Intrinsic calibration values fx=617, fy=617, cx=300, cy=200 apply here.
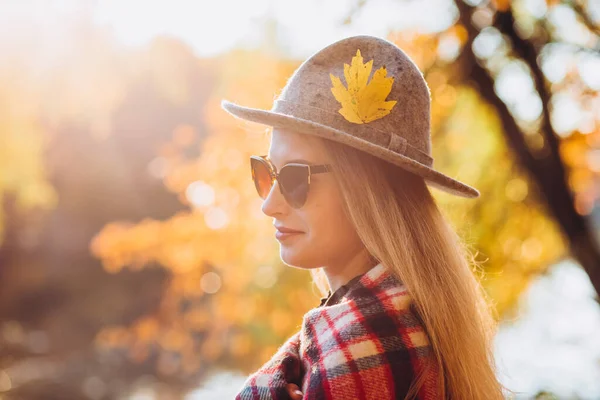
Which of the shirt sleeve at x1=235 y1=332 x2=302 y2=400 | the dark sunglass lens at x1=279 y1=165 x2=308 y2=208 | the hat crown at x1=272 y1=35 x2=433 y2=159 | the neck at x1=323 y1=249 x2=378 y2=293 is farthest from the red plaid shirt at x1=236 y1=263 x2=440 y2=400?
the hat crown at x1=272 y1=35 x2=433 y2=159

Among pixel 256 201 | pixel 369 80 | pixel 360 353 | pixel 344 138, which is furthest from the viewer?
pixel 256 201

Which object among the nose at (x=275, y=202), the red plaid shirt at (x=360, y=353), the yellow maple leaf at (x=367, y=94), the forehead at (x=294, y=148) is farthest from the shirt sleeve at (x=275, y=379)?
the yellow maple leaf at (x=367, y=94)

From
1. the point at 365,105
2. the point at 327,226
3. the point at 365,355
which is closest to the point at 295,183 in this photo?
the point at 327,226

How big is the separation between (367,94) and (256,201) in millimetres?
3268

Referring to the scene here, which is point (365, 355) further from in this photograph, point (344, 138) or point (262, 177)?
point (262, 177)

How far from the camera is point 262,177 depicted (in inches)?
70.5

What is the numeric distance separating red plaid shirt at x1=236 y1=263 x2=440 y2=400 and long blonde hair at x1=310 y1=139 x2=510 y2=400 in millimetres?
42

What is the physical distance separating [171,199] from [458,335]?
67.5 feet

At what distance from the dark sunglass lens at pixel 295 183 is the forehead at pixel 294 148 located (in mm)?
47

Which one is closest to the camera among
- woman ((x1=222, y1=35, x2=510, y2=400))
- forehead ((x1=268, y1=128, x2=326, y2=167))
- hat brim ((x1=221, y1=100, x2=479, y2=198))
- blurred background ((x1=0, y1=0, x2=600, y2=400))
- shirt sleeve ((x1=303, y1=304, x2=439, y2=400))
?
shirt sleeve ((x1=303, y1=304, x2=439, y2=400))

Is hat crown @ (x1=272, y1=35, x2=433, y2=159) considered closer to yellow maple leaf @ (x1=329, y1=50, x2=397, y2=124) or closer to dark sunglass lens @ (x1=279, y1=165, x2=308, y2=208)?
yellow maple leaf @ (x1=329, y1=50, x2=397, y2=124)

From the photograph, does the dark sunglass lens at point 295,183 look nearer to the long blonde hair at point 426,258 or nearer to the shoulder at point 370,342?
the long blonde hair at point 426,258

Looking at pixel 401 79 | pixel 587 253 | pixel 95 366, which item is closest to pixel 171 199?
pixel 95 366

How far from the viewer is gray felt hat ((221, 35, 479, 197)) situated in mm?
1604
